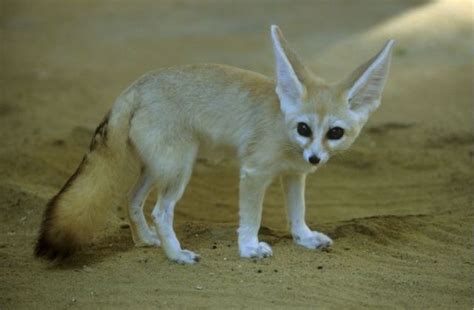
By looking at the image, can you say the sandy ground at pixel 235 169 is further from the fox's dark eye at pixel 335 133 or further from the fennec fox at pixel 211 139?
the fox's dark eye at pixel 335 133

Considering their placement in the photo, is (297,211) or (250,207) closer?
(250,207)

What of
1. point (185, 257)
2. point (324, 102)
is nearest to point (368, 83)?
point (324, 102)

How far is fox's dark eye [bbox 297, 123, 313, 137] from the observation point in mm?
4973

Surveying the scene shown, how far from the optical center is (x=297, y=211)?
570cm

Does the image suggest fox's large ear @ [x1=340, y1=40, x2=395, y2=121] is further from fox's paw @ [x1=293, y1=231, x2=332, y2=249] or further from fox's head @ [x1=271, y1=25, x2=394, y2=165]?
fox's paw @ [x1=293, y1=231, x2=332, y2=249]

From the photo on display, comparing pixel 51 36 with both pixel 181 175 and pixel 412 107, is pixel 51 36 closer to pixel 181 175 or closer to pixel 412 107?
pixel 412 107

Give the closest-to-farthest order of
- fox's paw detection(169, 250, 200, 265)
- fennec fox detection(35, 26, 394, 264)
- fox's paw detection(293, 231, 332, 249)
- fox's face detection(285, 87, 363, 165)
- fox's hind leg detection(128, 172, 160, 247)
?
fox's face detection(285, 87, 363, 165), fennec fox detection(35, 26, 394, 264), fox's paw detection(169, 250, 200, 265), fox's paw detection(293, 231, 332, 249), fox's hind leg detection(128, 172, 160, 247)

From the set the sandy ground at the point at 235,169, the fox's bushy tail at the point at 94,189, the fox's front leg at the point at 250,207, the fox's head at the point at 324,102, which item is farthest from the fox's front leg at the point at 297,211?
the fox's bushy tail at the point at 94,189

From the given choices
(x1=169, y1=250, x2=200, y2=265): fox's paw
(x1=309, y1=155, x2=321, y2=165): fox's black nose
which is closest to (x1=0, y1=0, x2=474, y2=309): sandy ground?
(x1=169, y1=250, x2=200, y2=265): fox's paw

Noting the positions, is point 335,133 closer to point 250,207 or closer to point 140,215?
point 250,207

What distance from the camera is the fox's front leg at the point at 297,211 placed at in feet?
18.4

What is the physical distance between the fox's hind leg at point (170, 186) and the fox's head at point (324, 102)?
800 millimetres

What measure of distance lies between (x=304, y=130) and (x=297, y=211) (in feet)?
3.03

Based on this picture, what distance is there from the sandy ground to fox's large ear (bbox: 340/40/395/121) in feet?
3.56
